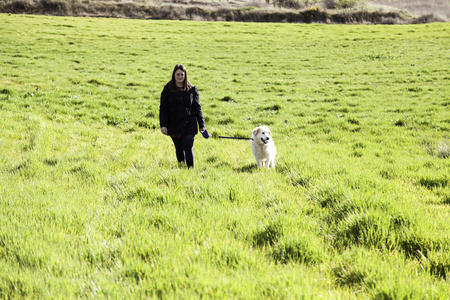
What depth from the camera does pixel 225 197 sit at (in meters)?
4.48

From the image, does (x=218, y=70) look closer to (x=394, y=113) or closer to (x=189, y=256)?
(x=394, y=113)

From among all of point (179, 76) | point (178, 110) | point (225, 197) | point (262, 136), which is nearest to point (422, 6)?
point (262, 136)

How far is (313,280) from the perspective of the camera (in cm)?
261

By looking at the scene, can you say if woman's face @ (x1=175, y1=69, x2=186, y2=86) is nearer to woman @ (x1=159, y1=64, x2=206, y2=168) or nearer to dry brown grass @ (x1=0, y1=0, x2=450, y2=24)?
woman @ (x1=159, y1=64, x2=206, y2=168)

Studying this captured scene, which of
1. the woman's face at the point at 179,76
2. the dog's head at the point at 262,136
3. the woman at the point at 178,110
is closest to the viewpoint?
the woman's face at the point at 179,76

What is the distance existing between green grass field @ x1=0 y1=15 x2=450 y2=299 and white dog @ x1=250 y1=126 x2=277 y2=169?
0.25m

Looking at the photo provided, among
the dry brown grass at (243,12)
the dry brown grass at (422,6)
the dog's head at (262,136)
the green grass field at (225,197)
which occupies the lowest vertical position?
the green grass field at (225,197)

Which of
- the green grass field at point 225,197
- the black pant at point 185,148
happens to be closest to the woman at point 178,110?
the black pant at point 185,148

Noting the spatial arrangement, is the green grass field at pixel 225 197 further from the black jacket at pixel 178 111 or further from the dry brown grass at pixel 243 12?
the dry brown grass at pixel 243 12

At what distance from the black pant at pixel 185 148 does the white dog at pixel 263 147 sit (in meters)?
1.38

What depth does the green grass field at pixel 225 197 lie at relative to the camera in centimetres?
264

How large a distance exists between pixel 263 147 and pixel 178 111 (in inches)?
77.5

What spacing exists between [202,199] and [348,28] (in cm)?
4497

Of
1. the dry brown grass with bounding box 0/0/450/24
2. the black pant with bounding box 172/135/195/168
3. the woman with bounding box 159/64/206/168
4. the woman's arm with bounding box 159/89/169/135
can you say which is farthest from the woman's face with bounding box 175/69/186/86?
the dry brown grass with bounding box 0/0/450/24
